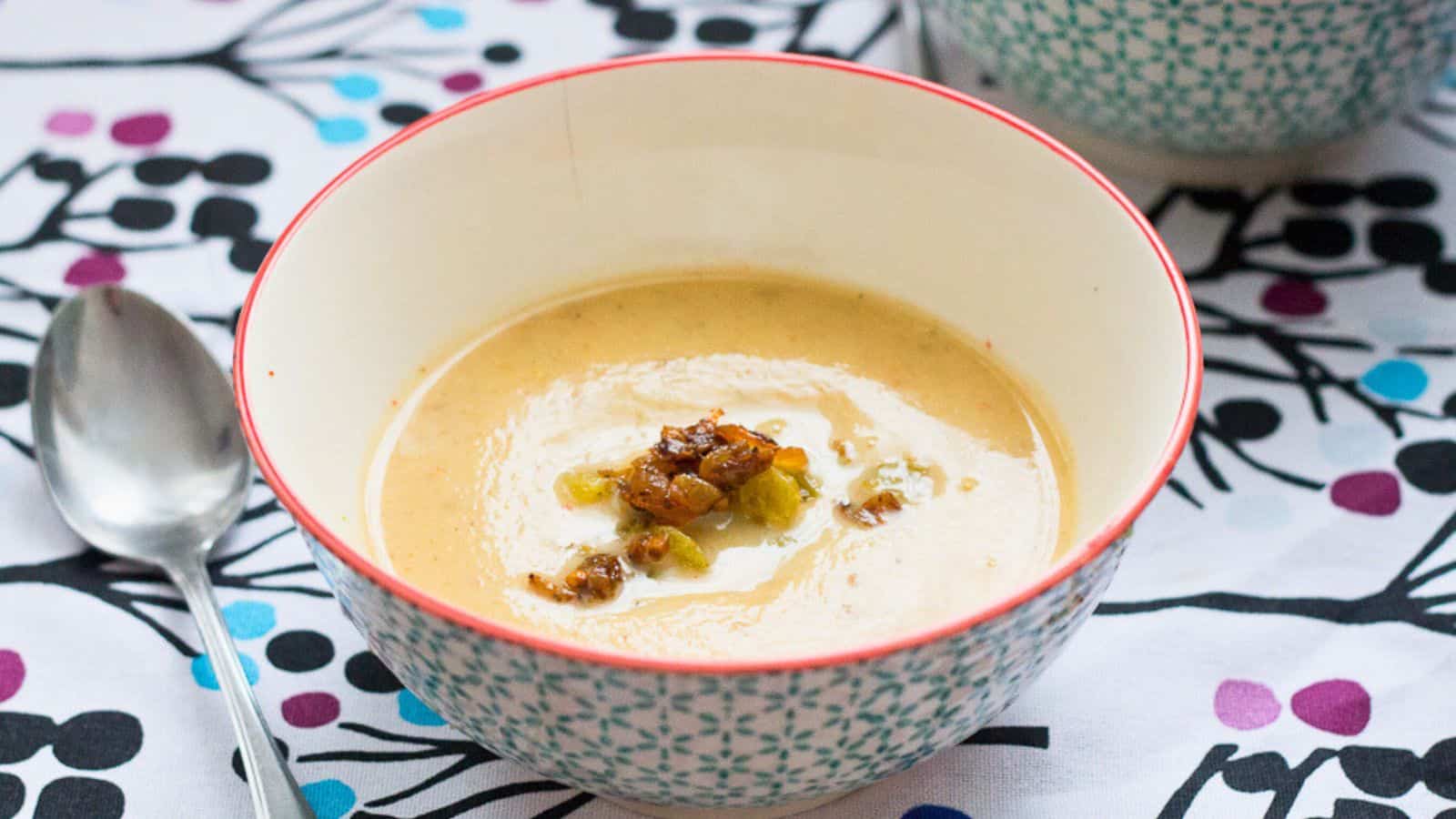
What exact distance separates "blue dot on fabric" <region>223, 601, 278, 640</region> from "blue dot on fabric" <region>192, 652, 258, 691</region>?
0.9 inches

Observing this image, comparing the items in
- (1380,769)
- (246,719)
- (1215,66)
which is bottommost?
(1380,769)

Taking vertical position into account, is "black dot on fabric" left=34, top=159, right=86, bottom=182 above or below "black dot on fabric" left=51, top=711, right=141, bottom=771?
above

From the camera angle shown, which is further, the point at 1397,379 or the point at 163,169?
the point at 163,169

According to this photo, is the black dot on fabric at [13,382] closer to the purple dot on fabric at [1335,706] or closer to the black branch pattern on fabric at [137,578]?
the black branch pattern on fabric at [137,578]

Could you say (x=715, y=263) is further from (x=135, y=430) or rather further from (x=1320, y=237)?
(x=1320, y=237)

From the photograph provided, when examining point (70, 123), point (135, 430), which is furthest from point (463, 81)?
point (135, 430)

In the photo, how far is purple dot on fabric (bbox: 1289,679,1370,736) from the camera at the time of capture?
3.89ft

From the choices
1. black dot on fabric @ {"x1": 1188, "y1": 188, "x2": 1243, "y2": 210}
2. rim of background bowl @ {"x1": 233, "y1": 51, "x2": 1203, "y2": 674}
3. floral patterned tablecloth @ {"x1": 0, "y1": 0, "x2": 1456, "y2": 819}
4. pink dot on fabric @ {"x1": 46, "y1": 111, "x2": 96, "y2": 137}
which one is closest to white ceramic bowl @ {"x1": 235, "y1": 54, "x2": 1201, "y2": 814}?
rim of background bowl @ {"x1": 233, "y1": 51, "x2": 1203, "y2": 674}

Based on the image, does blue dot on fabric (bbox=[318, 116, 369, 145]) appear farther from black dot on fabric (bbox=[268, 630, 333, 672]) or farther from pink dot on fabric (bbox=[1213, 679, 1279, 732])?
pink dot on fabric (bbox=[1213, 679, 1279, 732])

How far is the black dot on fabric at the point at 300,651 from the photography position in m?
1.23

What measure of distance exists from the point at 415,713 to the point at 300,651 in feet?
0.40

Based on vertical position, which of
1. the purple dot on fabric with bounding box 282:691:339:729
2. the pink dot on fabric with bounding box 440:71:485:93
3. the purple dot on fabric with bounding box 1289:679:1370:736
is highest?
the pink dot on fabric with bounding box 440:71:485:93

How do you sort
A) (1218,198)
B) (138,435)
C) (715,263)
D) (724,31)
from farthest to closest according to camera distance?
1. (724,31)
2. (1218,198)
3. (715,263)
4. (138,435)

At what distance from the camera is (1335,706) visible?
120 centimetres
